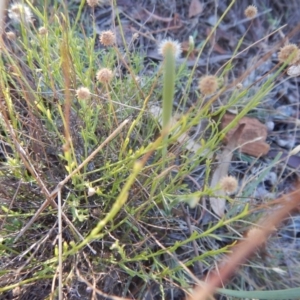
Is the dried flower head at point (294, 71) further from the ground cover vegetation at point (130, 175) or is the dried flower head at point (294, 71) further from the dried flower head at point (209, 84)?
the dried flower head at point (209, 84)

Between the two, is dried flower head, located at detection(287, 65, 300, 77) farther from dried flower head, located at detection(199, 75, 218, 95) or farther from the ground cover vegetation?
dried flower head, located at detection(199, 75, 218, 95)

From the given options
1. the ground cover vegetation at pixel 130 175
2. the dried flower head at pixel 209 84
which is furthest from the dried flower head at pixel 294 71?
A: the dried flower head at pixel 209 84

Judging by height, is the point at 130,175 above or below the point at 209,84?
below

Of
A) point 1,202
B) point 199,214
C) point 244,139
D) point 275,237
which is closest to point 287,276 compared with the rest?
point 275,237

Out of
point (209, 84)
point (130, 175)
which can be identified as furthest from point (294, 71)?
point (130, 175)

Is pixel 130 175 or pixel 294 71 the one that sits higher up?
pixel 294 71

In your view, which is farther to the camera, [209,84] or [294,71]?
[294,71]

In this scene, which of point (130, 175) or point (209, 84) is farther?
point (130, 175)

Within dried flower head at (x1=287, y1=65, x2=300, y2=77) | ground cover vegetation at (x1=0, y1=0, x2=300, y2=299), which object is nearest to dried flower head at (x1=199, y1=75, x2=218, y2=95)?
ground cover vegetation at (x1=0, y1=0, x2=300, y2=299)

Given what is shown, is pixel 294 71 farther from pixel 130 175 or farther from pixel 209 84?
pixel 130 175
